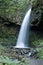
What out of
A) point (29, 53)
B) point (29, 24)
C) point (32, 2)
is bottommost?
point (29, 53)

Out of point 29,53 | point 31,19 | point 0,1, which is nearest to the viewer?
point 29,53

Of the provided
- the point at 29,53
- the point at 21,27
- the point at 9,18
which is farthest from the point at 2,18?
the point at 29,53

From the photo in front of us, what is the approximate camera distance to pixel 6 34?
13.4 meters

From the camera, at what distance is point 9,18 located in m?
13.3

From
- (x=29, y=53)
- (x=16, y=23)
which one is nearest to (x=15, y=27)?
(x=16, y=23)

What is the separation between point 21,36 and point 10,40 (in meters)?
0.69

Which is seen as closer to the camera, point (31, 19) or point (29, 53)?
point (29, 53)

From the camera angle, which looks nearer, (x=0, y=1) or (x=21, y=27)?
(x=21, y=27)

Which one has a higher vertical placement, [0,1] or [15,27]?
[0,1]

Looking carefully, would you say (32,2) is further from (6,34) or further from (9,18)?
(6,34)

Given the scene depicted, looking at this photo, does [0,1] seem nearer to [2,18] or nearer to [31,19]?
[2,18]

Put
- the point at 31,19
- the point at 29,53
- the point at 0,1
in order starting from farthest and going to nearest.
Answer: the point at 0,1
the point at 31,19
the point at 29,53

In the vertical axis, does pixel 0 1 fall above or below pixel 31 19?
above

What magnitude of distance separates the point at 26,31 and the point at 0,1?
8.83 feet
